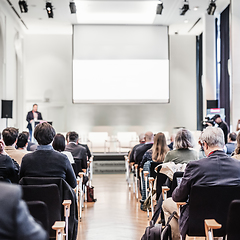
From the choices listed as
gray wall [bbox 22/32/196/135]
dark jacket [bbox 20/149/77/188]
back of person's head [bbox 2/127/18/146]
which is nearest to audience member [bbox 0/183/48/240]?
dark jacket [bbox 20/149/77/188]

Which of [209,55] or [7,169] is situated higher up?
[209,55]

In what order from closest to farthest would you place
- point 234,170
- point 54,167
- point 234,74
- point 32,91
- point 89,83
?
point 234,170, point 54,167, point 234,74, point 89,83, point 32,91

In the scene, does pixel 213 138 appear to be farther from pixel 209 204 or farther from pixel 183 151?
pixel 183 151

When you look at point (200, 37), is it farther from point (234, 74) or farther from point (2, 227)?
point (2, 227)

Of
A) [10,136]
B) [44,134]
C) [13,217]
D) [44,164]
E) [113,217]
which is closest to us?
[13,217]

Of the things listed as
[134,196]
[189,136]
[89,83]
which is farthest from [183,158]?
[89,83]

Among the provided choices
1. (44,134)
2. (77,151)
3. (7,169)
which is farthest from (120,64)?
(7,169)

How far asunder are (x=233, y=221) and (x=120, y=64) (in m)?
11.1

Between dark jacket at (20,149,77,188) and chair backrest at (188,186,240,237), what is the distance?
111 cm

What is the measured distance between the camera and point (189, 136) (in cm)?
396

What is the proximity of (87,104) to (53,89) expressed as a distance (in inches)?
57.2

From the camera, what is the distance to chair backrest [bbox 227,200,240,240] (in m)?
1.95

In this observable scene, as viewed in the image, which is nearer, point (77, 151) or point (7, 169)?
point (7, 169)

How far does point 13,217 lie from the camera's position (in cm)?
90
